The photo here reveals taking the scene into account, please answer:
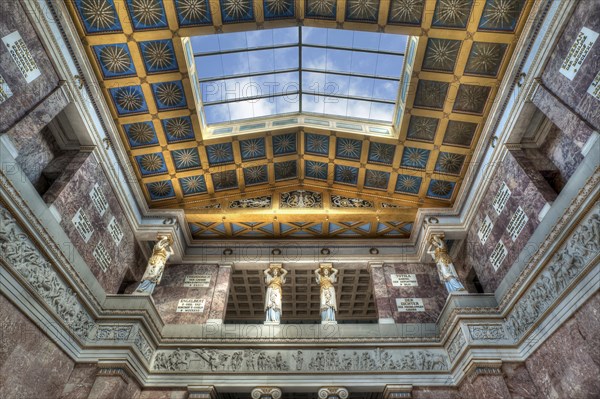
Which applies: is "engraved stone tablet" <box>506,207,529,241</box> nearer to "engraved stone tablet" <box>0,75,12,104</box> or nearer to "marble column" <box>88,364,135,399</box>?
"marble column" <box>88,364,135,399</box>

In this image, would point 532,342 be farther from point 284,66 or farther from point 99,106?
point 99,106

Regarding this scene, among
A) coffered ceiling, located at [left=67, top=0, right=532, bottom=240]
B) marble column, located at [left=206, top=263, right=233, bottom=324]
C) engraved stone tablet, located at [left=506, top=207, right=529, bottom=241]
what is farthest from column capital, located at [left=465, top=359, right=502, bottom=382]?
marble column, located at [left=206, top=263, right=233, bottom=324]

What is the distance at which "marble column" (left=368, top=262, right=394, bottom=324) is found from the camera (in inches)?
405

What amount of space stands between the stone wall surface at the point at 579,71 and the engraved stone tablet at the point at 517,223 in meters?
1.99

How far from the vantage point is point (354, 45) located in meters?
10.6

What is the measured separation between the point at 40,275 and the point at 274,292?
593 centimetres

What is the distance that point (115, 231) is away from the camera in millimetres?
9977

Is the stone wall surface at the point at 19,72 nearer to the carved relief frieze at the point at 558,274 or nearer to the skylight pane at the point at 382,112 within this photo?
the skylight pane at the point at 382,112

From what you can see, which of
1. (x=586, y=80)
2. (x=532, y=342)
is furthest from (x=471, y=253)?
(x=586, y=80)

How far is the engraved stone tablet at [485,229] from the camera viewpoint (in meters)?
9.74

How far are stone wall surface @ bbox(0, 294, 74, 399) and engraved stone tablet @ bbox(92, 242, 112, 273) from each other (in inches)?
92.6

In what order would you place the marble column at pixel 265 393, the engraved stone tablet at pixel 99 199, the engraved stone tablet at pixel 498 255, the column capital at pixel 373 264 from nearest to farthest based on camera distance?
the marble column at pixel 265 393, the engraved stone tablet at pixel 99 199, the engraved stone tablet at pixel 498 255, the column capital at pixel 373 264

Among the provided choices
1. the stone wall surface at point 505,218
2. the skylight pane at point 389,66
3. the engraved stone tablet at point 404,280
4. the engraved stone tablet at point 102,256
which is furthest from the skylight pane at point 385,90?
the engraved stone tablet at point 102,256

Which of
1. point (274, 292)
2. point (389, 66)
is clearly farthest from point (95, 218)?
point (389, 66)
